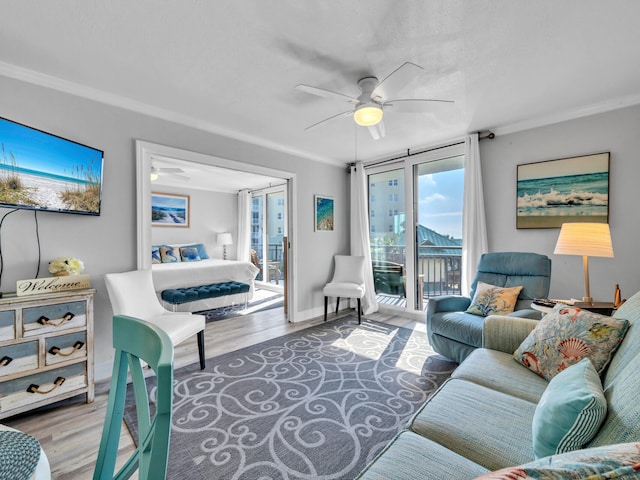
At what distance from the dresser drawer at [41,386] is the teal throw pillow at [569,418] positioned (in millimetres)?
2742

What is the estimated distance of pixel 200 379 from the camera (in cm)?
246

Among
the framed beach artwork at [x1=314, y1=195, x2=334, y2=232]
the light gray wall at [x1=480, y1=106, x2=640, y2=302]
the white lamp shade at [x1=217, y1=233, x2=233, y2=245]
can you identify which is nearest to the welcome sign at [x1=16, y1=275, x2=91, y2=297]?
the framed beach artwork at [x1=314, y1=195, x2=334, y2=232]

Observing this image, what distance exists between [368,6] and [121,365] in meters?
2.02

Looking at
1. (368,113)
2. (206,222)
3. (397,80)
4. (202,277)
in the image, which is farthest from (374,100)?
(206,222)

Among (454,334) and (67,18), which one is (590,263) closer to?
(454,334)

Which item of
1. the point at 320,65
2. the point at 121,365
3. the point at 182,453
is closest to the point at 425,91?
the point at 320,65

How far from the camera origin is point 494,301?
264 centimetres

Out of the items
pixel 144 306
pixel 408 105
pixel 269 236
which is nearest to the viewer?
pixel 408 105

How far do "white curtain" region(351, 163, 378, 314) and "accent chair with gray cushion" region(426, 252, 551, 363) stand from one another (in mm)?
1776

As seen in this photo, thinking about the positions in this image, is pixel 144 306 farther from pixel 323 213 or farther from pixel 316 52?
pixel 323 213

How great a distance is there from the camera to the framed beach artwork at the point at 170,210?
20.2ft

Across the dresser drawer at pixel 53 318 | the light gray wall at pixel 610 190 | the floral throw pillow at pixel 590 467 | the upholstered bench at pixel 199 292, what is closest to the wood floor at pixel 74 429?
the dresser drawer at pixel 53 318

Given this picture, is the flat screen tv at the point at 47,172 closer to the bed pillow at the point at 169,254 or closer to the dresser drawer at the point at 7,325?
the dresser drawer at the point at 7,325

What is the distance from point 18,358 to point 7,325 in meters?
0.23
